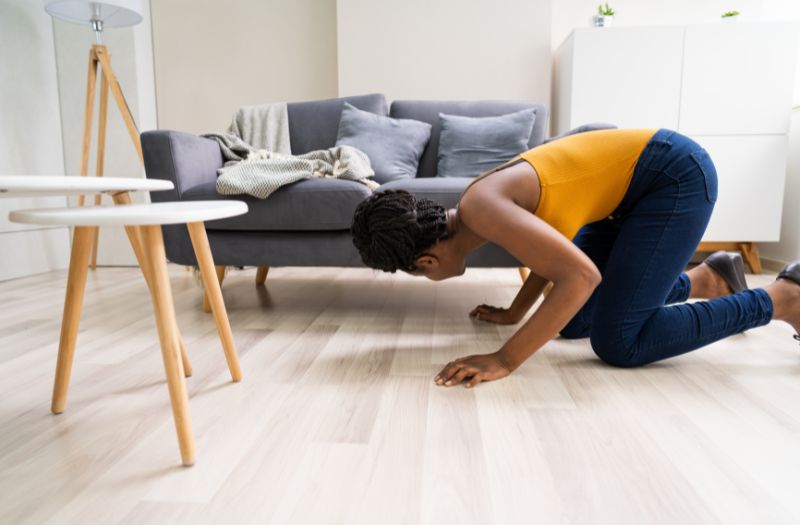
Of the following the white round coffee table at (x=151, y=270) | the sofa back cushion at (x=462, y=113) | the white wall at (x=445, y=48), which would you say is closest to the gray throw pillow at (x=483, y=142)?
the sofa back cushion at (x=462, y=113)

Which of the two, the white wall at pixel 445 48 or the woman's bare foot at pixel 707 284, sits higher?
the white wall at pixel 445 48

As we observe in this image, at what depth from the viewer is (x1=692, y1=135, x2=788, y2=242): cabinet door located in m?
2.45

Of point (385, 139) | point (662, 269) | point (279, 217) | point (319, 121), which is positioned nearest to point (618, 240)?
point (662, 269)

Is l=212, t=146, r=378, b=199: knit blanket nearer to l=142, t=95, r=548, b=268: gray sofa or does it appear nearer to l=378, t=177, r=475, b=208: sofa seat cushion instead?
l=142, t=95, r=548, b=268: gray sofa

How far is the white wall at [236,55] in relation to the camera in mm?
3080

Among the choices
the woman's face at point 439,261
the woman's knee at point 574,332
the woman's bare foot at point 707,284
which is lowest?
the woman's knee at point 574,332

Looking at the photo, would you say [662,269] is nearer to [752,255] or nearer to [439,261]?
[439,261]

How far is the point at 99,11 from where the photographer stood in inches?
99.5

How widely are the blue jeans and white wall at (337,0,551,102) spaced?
1.86 m

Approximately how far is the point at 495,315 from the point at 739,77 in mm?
1857

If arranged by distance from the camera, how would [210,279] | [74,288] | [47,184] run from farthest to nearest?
[210,279] < [74,288] < [47,184]

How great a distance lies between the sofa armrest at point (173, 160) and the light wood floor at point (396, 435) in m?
0.51

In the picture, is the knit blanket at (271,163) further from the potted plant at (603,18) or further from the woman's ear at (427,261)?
the potted plant at (603,18)

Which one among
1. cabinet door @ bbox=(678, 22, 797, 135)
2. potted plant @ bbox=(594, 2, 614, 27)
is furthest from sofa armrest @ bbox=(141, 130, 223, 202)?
cabinet door @ bbox=(678, 22, 797, 135)
